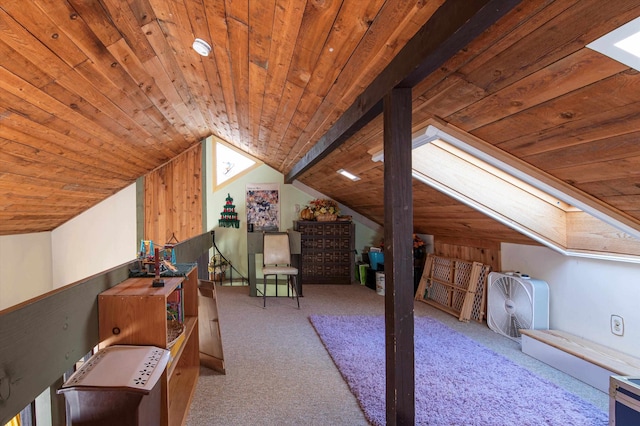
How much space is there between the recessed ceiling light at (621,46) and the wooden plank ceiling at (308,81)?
0.03 meters

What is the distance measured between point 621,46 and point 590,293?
235 cm

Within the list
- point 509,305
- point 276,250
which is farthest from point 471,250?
point 276,250

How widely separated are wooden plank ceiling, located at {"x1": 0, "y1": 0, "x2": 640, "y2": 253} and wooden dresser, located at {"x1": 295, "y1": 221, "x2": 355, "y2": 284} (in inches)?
79.3

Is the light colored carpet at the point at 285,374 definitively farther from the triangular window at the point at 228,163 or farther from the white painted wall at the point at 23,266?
the white painted wall at the point at 23,266

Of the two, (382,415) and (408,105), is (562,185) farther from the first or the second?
(382,415)

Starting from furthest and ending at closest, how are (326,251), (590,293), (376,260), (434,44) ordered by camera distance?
(326,251) → (376,260) → (590,293) → (434,44)

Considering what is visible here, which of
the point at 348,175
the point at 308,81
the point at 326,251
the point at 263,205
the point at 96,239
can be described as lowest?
the point at 326,251

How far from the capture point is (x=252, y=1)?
1.50 metres

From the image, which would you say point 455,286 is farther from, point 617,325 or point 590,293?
point 617,325

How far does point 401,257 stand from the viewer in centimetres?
158

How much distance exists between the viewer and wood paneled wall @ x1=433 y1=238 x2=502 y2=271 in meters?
3.71

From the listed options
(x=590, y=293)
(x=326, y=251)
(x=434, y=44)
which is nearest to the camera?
(x=434, y=44)

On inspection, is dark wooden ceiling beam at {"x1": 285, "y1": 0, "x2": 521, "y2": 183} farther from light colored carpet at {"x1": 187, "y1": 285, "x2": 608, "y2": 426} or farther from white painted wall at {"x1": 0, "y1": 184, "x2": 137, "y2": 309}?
white painted wall at {"x1": 0, "y1": 184, "x2": 137, "y2": 309}

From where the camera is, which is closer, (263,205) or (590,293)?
(590,293)
